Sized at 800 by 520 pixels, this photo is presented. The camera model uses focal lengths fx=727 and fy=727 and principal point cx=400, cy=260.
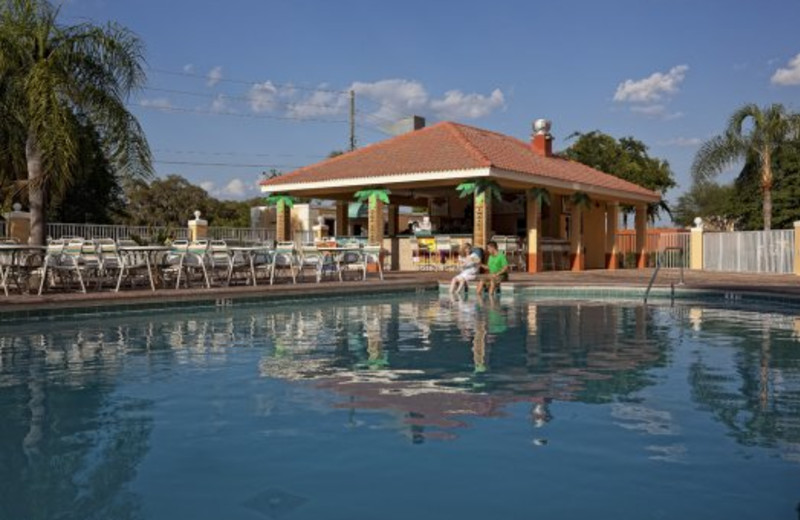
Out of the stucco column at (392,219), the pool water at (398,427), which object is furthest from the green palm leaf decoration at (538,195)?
the pool water at (398,427)

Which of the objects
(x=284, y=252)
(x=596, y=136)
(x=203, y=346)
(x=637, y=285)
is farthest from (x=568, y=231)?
(x=203, y=346)

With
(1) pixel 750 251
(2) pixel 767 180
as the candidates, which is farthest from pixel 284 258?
(2) pixel 767 180

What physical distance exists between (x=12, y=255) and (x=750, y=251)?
2245 centimetres

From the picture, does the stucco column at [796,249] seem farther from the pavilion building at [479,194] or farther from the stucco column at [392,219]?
the stucco column at [392,219]

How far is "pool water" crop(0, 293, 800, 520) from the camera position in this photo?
11.2 ft

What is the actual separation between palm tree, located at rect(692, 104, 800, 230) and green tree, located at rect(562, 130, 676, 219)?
12886 mm

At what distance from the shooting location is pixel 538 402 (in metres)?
5.29

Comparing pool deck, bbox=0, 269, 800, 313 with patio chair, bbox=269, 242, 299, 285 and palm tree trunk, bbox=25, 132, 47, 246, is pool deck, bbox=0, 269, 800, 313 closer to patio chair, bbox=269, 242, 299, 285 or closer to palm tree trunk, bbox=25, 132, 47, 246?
patio chair, bbox=269, 242, 299, 285

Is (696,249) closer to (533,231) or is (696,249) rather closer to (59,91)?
(533,231)

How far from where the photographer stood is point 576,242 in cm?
2475

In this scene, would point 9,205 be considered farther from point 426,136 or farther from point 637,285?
point 637,285

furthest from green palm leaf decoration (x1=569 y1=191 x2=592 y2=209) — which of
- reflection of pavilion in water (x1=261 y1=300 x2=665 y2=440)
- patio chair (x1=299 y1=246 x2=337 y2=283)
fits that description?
reflection of pavilion in water (x1=261 y1=300 x2=665 y2=440)

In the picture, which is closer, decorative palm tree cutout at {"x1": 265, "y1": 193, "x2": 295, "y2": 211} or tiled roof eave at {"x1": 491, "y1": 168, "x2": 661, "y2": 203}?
tiled roof eave at {"x1": 491, "y1": 168, "x2": 661, "y2": 203}

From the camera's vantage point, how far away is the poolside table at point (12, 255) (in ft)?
38.3
